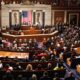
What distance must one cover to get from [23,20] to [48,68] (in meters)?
18.7

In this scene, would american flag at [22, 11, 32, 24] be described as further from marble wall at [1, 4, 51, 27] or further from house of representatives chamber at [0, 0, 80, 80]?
marble wall at [1, 4, 51, 27]

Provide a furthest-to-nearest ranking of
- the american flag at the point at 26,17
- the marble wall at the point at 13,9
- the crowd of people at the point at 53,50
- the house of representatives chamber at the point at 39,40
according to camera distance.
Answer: the american flag at the point at 26,17
the marble wall at the point at 13,9
the crowd of people at the point at 53,50
the house of representatives chamber at the point at 39,40

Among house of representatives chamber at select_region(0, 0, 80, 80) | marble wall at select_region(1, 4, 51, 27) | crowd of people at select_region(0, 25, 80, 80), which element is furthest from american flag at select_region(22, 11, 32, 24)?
crowd of people at select_region(0, 25, 80, 80)

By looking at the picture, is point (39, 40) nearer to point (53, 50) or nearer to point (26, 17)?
point (53, 50)

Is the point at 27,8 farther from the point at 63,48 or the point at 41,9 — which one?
the point at 63,48

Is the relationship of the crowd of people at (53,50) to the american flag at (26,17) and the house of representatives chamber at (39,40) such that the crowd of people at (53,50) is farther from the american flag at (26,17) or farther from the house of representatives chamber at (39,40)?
the american flag at (26,17)

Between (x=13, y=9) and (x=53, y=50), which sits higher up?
(x=13, y=9)

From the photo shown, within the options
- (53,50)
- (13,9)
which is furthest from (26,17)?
(53,50)

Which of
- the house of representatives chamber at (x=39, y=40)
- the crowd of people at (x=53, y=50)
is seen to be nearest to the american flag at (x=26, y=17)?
the house of representatives chamber at (x=39, y=40)

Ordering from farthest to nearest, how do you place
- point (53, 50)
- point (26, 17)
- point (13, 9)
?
point (26, 17), point (13, 9), point (53, 50)

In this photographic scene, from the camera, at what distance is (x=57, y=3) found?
3509cm

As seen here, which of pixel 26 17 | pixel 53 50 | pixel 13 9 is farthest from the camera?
pixel 26 17

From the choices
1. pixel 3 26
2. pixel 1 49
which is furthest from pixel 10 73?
pixel 3 26

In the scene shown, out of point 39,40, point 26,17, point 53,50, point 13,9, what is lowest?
point 39,40
